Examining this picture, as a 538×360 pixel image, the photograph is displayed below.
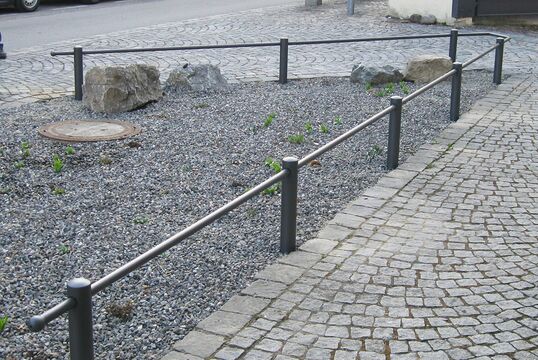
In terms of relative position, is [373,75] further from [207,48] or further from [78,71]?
[78,71]

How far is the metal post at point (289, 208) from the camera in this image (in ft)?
21.4

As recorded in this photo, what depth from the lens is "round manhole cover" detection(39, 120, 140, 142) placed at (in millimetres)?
9800

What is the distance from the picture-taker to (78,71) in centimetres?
1159

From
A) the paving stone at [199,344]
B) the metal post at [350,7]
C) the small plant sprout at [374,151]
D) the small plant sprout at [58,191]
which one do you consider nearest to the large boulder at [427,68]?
the small plant sprout at [374,151]

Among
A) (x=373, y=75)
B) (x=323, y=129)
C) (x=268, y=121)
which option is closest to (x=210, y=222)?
(x=323, y=129)

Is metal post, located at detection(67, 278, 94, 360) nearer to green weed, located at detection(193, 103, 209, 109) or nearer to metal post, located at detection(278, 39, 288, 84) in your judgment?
green weed, located at detection(193, 103, 209, 109)

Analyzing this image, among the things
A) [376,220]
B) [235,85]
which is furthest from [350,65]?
[376,220]

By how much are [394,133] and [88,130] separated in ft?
11.8

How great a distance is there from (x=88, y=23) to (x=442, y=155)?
41.7ft

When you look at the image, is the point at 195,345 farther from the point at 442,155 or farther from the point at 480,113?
the point at 480,113

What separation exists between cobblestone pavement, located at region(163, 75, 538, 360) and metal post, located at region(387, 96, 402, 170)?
156 millimetres

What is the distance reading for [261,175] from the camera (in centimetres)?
870

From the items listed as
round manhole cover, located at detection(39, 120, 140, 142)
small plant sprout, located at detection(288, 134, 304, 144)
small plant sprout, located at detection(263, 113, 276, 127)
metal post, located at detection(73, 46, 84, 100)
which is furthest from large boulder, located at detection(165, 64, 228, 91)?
small plant sprout, located at detection(288, 134, 304, 144)

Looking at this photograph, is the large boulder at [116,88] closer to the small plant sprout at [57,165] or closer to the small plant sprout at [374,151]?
the small plant sprout at [57,165]
